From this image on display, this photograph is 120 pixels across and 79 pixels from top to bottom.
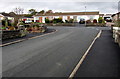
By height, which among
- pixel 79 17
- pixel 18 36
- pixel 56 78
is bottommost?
pixel 56 78

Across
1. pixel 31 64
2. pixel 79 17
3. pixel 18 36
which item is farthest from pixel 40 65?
pixel 79 17

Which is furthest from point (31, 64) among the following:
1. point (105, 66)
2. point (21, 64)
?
point (105, 66)

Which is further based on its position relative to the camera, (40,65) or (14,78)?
(40,65)

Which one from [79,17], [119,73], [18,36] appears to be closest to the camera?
[119,73]

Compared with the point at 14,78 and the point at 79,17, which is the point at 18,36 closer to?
the point at 14,78

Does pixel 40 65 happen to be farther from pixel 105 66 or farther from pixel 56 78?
pixel 105 66

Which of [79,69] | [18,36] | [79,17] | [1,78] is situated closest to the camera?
[1,78]

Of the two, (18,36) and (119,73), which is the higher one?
(18,36)

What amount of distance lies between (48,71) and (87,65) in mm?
1900

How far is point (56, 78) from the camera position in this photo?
560 cm

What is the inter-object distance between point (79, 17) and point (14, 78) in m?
72.2

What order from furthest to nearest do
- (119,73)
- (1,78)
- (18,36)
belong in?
(18,36), (119,73), (1,78)

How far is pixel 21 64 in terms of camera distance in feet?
23.9

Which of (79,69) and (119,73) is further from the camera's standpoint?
(79,69)
